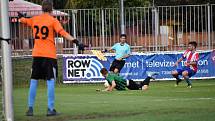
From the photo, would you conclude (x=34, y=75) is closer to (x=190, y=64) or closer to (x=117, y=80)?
(x=117, y=80)

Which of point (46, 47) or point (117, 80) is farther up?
point (46, 47)

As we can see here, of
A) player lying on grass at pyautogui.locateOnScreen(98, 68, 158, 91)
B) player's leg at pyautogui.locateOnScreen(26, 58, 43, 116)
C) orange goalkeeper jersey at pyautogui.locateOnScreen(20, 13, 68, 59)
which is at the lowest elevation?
player lying on grass at pyautogui.locateOnScreen(98, 68, 158, 91)

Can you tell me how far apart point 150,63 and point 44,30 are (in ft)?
45.5

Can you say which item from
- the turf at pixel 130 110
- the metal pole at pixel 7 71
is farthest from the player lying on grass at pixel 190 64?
the metal pole at pixel 7 71

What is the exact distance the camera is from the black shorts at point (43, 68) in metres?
10.9

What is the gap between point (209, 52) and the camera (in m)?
24.7

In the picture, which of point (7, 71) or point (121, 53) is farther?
point (121, 53)

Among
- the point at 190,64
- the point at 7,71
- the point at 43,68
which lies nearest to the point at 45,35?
the point at 43,68

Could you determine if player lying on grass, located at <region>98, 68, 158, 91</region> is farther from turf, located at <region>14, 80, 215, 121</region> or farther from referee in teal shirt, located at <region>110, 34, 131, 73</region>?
turf, located at <region>14, 80, 215, 121</region>

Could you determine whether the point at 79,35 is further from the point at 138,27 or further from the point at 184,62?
the point at 184,62

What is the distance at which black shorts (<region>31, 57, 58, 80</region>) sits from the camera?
10867 mm

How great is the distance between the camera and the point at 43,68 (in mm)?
10922

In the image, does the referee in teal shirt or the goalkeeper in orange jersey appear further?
the referee in teal shirt

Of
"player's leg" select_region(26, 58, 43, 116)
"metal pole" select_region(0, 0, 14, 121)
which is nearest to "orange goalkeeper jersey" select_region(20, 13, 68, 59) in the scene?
"player's leg" select_region(26, 58, 43, 116)
